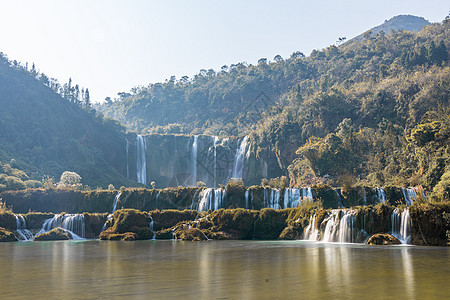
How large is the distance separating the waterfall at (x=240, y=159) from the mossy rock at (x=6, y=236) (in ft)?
133

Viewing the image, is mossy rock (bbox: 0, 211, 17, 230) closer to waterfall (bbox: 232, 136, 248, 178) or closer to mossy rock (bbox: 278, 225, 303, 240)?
mossy rock (bbox: 278, 225, 303, 240)

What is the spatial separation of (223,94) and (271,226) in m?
90.8

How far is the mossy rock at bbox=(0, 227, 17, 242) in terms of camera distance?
3216 cm

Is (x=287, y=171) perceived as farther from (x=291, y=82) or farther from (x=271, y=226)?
(x=291, y=82)

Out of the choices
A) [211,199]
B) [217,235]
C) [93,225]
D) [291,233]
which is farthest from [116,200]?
[291,233]

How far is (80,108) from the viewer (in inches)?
3383

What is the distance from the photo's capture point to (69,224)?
117 ft

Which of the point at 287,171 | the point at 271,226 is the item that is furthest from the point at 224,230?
the point at 287,171

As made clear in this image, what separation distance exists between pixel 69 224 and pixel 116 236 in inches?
248

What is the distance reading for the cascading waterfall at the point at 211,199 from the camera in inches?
1549

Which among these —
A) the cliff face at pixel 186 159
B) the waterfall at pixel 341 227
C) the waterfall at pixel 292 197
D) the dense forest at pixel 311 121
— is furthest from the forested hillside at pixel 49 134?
the waterfall at pixel 341 227

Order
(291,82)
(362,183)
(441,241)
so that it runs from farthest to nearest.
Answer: (291,82), (362,183), (441,241)

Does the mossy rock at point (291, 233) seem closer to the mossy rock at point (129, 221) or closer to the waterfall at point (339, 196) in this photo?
the waterfall at point (339, 196)

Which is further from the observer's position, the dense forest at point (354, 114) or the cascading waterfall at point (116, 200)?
the dense forest at point (354, 114)
